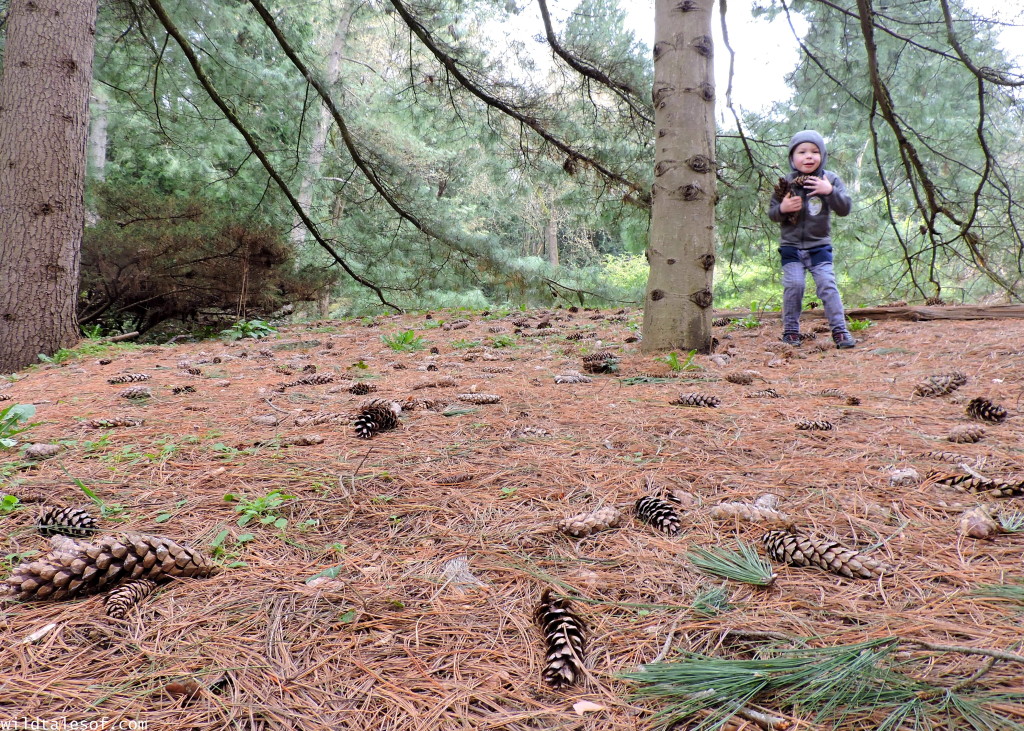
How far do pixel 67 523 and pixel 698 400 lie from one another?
7.12ft

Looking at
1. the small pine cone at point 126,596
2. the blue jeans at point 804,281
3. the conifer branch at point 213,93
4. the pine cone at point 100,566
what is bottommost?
the small pine cone at point 126,596

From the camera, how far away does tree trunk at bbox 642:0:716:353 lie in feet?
11.9

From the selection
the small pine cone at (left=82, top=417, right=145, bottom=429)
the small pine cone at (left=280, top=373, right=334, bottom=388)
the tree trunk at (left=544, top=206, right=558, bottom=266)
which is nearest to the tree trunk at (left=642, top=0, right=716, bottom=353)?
the small pine cone at (left=280, top=373, right=334, bottom=388)

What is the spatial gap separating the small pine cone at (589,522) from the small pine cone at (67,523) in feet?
3.66

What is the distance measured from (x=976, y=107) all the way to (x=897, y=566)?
20.7ft

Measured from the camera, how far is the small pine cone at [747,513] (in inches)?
50.9

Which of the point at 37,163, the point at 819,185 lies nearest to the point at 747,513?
the point at 819,185

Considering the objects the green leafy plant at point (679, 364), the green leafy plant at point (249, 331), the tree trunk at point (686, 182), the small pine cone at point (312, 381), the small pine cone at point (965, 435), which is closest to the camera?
the small pine cone at point (965, 435)

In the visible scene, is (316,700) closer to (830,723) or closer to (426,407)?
(830,723)

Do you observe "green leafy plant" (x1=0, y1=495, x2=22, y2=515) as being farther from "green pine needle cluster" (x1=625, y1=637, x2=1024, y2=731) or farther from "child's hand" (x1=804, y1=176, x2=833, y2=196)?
"child's hand" (x1=804, y1=176, x2=833, y2=196)

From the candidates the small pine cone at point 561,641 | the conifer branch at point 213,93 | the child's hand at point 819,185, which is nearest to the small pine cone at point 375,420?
the small pine cone at point 561,641

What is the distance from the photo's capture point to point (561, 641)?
35.0 inches

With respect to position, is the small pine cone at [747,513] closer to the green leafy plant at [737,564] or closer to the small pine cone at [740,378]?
the green leafy plant at [737,564]

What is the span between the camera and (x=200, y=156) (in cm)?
752
